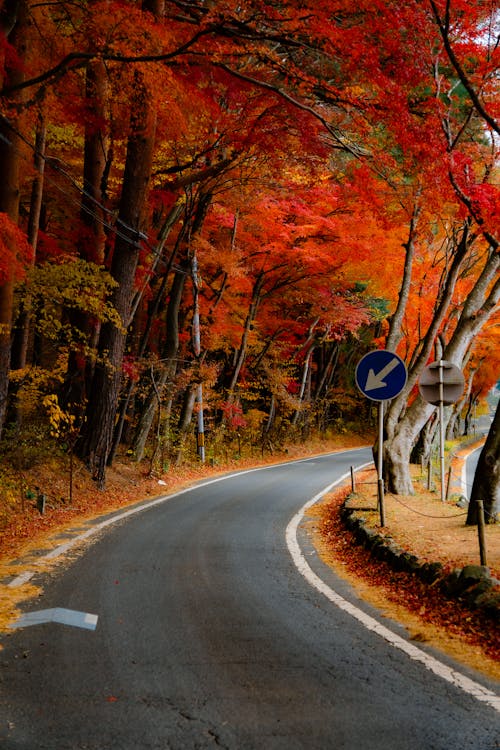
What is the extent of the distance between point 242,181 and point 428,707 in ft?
56.3

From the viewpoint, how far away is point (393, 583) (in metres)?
7.10

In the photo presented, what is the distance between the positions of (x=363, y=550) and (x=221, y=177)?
1291 cm

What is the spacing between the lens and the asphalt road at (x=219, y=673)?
3.42 metres

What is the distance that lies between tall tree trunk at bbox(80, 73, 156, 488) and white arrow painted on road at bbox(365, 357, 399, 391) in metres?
6.69

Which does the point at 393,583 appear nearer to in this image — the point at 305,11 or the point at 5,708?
the point at 5,708

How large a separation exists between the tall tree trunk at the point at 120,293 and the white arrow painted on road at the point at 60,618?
8824 mm

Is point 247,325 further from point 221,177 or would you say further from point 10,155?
point 10,155

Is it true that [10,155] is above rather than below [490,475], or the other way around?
above

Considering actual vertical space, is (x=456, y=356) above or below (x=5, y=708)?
above

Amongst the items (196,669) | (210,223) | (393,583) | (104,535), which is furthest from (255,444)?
(196,669)

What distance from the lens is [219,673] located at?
14.1 ft

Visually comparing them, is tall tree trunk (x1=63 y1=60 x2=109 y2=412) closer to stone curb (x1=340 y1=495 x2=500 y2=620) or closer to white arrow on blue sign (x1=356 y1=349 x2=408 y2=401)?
white arrow on blue sign (x1=356 y1=349 x2=408 y2=401)

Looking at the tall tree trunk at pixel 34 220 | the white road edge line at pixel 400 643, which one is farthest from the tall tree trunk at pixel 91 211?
the white road edge line at pixel 400 643

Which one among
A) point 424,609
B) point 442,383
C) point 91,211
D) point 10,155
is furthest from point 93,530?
point 91,211
